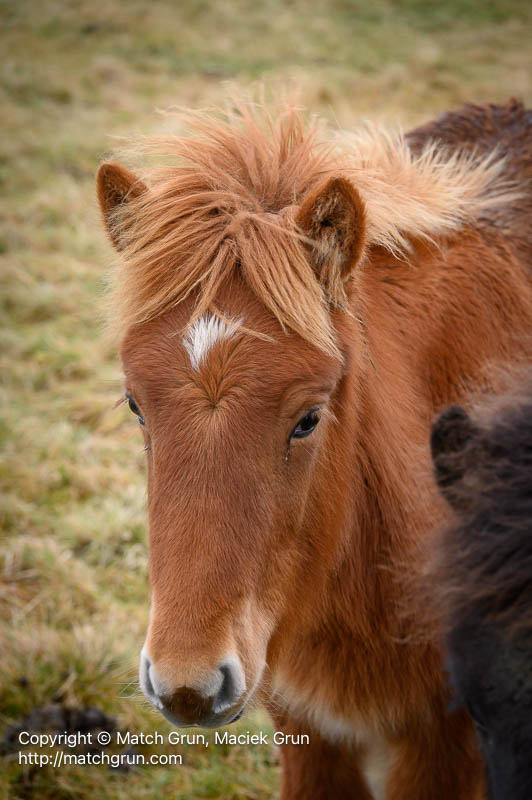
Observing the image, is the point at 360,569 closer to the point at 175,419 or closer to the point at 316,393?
the point at 316,393

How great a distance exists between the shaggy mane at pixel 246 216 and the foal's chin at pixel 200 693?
3.26ft

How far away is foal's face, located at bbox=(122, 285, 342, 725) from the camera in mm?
1939

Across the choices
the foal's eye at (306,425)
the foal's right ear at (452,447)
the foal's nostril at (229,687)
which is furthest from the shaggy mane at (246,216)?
the foal's nostril at (229,687)

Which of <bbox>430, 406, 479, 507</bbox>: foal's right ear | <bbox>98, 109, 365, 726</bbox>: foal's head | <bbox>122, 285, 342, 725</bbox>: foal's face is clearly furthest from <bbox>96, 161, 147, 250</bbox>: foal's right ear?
<bbox>430, 406, 479, 507</bbox>: foal's right ear

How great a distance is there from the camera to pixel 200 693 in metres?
1.88

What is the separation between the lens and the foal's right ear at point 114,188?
2480 mm

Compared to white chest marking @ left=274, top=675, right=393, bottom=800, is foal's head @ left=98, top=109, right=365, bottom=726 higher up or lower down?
higher up

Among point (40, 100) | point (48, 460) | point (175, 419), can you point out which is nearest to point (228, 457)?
point (175, 419)

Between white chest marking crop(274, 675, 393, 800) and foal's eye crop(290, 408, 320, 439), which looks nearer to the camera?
foal's eye crop(290, 408, 320, 439)

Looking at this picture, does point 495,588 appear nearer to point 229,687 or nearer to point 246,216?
point 229,687

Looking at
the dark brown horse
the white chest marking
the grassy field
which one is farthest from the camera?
the grassy field

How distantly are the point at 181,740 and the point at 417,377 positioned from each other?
8.00 feet

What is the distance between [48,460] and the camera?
5.96 meters

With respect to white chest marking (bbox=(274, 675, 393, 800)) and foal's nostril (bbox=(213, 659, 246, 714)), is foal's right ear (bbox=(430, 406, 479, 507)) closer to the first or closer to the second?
foal's nostril (bbox=(213, 659, 246, 714))
